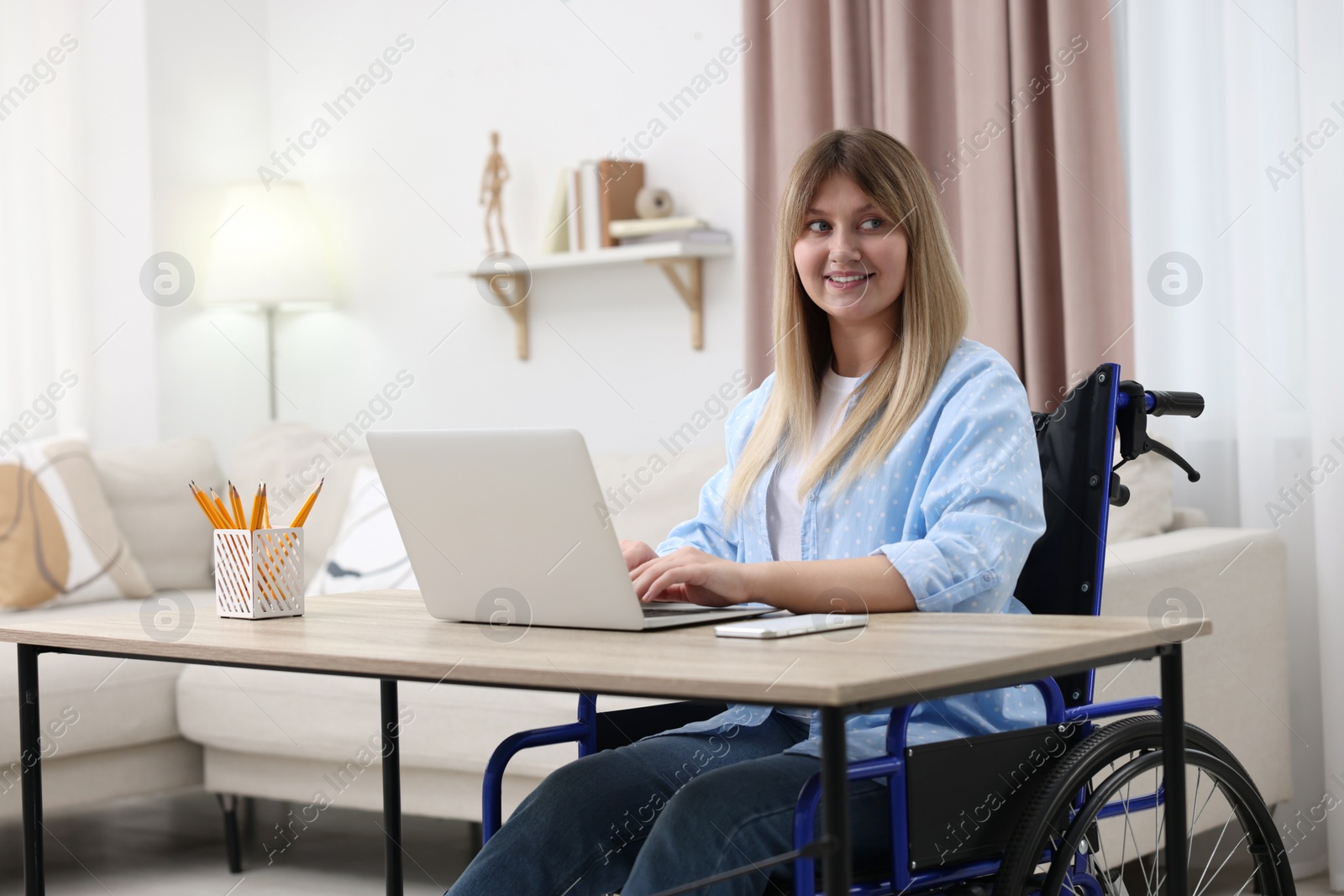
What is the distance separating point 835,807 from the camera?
99 centimetres

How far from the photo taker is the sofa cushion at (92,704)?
261 centimetres

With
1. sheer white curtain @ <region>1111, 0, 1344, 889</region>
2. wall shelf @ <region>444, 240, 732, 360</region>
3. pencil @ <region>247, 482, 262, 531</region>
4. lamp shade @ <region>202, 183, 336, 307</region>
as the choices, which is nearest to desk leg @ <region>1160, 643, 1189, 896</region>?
pencil @ <region>247, 482, 262, 531</region>

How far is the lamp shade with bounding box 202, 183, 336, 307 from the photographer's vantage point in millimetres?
3939

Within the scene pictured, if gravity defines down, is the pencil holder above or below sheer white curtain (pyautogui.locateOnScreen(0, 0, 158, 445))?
below

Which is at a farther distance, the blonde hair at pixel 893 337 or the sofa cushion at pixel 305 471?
the sofa cushion at pixel 305 471

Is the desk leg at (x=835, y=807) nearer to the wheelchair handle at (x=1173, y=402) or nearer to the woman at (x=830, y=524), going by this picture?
the woman at (x=830, y=524)

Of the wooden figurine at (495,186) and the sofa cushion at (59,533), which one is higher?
the wooden figurine at (495,186)

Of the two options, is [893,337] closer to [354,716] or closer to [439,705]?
[439,705]

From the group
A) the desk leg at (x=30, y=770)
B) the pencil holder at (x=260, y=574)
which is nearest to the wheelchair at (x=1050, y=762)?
the pencil holder at (x=260, y=574)

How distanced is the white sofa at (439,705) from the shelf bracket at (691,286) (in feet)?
1.57

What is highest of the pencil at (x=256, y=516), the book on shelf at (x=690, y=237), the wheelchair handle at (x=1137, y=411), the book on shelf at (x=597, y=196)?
the book on shelf at (x=597, y=196)

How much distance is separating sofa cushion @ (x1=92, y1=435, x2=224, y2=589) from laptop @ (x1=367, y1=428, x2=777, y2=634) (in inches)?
86.7

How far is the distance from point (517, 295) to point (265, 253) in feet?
2.40

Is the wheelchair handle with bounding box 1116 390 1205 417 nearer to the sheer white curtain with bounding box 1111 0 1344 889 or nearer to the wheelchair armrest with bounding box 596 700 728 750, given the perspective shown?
the wheelchair armrest with bounding box 596 700 728 750
